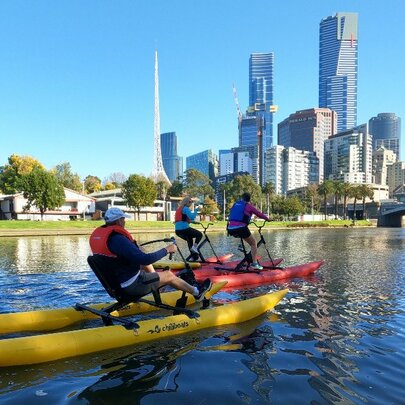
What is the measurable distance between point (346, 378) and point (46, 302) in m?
7.64

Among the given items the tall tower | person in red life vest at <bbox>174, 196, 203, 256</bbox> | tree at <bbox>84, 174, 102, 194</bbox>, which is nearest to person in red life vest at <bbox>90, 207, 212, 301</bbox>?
person in red life vest at <bbox>174, 196, 203, 256</bbox>

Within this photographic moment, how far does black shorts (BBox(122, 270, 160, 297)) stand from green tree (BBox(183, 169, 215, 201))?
405ft

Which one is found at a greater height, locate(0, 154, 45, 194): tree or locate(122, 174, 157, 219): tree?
locate(0, 154, 45, 194): tree

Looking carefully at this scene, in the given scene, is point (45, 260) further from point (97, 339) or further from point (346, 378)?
point (346, 378)

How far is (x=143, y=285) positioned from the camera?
7.56 meters

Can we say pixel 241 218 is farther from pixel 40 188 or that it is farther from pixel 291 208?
pixel 291 208

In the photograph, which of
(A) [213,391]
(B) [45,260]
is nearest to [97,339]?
(A) [213,391]

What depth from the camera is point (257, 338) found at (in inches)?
314

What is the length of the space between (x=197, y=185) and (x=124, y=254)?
13292cm

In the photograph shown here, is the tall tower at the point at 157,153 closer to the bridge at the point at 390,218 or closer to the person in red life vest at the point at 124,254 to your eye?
the bridge at the point at 390,218

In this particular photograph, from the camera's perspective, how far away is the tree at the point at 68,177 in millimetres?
132750

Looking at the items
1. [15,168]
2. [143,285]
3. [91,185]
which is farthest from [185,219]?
[91,185]

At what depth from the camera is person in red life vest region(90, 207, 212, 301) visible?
23.0 ft

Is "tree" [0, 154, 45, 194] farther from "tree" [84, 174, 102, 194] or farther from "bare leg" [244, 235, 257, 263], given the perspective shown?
"bare leg" [244, 235, 257, 263]
